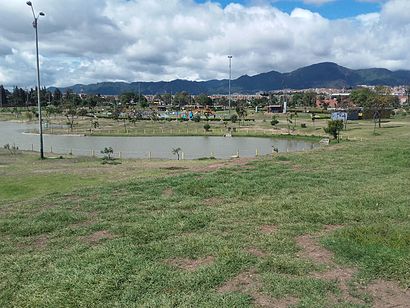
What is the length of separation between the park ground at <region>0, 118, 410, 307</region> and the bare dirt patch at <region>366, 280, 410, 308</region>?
1cm

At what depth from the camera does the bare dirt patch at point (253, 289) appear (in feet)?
16.2

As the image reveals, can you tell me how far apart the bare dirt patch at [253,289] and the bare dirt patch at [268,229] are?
1.91m

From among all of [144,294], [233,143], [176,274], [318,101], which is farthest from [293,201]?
[318,101]

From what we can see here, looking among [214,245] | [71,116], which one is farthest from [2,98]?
[214,245]

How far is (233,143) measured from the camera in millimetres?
51812

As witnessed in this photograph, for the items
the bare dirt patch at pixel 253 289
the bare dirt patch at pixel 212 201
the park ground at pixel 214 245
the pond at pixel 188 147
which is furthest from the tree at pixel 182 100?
the bare dirt patch at pixel 253 289

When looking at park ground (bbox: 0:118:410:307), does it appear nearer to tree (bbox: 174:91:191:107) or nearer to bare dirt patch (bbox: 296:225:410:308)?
bare dirt patch (bbox: 296:225:410:308)

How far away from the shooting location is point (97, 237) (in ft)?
25.3

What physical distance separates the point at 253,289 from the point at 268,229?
2705 mm

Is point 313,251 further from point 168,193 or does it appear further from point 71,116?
point 71,116

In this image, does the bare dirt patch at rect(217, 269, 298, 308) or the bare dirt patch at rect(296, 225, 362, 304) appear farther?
the bare dirt patch at rect(296, 225, 362, 304)

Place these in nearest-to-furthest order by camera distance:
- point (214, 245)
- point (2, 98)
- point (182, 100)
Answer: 1. point (214, 245)
2. point (2, 98)
3. point (182, 100)

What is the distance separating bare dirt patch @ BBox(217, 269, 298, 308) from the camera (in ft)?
16.2


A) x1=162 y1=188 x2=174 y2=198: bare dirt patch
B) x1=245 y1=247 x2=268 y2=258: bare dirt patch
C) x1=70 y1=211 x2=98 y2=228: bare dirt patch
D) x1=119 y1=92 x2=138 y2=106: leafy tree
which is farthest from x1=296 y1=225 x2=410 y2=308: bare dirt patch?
x1=119 y1=92 x2=138 y2=106: leafy tree
